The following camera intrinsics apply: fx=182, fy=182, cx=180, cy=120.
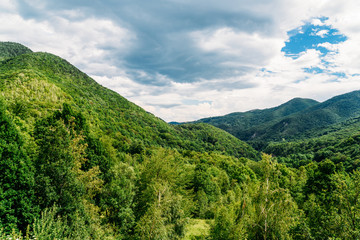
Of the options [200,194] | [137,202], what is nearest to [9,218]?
[137,202]

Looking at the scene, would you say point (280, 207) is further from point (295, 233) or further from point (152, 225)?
point (152, 225)

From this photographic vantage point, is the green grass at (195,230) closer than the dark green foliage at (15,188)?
No

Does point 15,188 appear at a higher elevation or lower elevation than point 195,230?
higher

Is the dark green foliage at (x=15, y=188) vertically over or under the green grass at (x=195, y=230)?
over

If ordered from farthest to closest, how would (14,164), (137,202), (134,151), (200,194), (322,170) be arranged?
1. (134,151)
2. (200,194)
3. (322,170)
4. (137,202)
5. (14,164)

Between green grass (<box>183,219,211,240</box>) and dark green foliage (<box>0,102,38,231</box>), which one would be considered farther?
green grass (<box>183,219,211,240</box>)

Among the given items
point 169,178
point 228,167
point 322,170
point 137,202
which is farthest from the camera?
point 228,167

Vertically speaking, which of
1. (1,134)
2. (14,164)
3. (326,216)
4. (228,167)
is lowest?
(228,167)

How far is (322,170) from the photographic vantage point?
38156 mm

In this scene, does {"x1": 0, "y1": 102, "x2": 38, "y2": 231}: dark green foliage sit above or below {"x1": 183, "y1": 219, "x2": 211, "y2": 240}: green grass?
above

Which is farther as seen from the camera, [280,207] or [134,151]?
[134,151]

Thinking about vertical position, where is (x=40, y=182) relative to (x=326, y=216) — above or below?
above

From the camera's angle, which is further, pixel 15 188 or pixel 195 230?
pixel 195 230

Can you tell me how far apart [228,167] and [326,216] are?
188 feet
